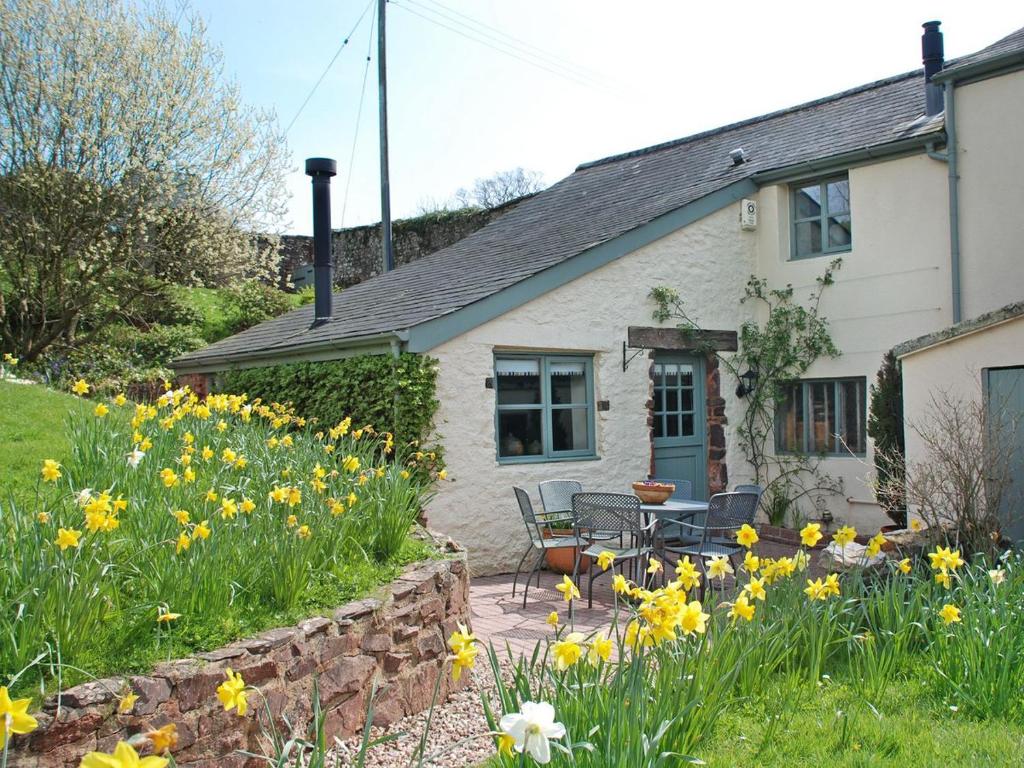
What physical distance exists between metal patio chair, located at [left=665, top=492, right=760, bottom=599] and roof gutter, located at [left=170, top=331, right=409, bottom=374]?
3.22 m

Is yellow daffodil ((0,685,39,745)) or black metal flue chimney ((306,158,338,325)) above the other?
black metal flue chimney ((306,158,338,325))

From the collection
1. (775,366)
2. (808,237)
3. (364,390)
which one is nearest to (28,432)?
(364,390)

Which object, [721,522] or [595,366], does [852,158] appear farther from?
[721,522]

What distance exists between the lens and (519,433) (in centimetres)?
941

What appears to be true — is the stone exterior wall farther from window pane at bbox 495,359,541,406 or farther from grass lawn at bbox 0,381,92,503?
window pane at bbox 495,359,541,406

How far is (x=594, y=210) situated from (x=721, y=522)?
6.10 metres

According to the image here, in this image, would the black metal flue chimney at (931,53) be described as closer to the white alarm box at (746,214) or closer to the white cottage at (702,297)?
the white cottage at (702,297)

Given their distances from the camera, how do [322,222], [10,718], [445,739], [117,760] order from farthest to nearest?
[322,222], [445,739], [10,718], [117,760]

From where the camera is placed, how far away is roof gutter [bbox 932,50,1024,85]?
912 cm

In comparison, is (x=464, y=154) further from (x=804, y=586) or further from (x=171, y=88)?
(x=804, y=586)

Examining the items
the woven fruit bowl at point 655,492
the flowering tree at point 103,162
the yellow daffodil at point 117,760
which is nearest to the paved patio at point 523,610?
the woven fruit bowl at point 655,492

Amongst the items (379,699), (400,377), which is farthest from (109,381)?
(379,699)

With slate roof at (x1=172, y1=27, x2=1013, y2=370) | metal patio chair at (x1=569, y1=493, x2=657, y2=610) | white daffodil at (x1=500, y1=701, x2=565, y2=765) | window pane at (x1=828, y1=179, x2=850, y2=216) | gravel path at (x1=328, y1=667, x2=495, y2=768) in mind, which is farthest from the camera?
window pane at (x1=828, y1=179, x2=850, y2=216)

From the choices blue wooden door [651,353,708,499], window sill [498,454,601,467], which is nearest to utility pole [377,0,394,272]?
blue wooden door [651,353,708,499]
